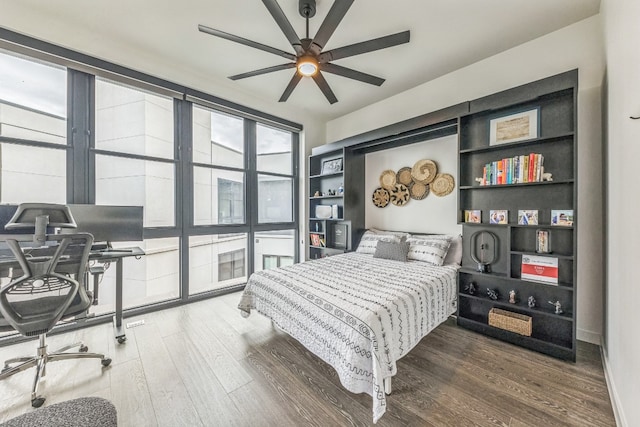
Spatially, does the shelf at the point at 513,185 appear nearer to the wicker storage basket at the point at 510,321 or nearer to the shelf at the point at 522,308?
the shelf at the point at 522,308

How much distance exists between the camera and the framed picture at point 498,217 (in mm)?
2521

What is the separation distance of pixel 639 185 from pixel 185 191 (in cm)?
395

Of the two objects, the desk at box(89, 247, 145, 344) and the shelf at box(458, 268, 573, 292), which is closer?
the shelf at box(458, 268, 573, 292)

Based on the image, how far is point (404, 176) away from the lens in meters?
3.71

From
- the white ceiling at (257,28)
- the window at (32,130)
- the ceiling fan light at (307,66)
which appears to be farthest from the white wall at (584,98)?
the window at (32,130)

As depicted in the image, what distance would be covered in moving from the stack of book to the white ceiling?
127cm

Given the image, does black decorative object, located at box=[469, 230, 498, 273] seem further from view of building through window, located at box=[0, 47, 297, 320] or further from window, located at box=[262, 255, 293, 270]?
window, located at box=[262, 255, 293, 270]

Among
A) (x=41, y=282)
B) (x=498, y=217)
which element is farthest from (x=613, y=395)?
(x=41, y=282)

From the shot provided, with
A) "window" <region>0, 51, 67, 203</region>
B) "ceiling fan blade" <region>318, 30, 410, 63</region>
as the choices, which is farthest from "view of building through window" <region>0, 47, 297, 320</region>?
"ceiling fan blade" <region>318, 30, 410, 63</region>

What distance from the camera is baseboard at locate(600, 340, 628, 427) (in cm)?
142

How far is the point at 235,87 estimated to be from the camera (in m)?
3.65

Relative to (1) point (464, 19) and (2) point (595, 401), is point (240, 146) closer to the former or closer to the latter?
(1) point (464, 19)

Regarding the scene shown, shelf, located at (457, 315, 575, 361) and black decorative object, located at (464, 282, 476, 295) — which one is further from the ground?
black decorative object, located at (464, 282, 476, 295)

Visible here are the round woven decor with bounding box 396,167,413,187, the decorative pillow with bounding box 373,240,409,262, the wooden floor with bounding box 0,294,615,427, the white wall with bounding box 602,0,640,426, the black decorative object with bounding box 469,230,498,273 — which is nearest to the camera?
the white wall with bounding box 602,0,640,426
